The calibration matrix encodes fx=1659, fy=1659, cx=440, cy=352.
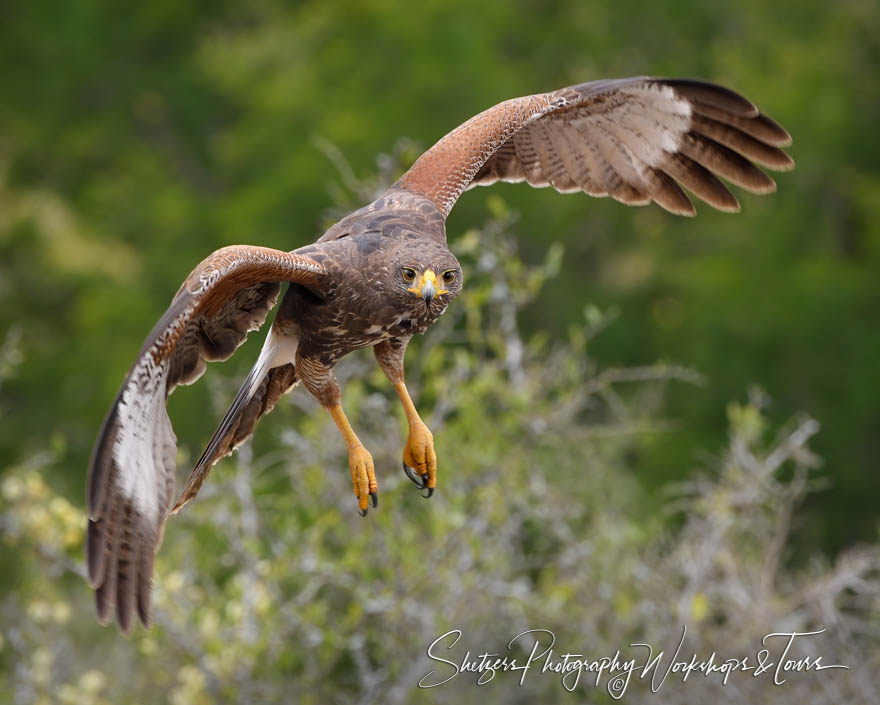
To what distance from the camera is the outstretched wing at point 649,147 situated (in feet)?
29.5

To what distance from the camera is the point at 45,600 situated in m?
10.9

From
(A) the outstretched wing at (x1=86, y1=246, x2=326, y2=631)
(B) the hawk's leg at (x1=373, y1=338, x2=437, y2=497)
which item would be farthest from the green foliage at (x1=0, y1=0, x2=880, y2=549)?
(A) the outstretched wing at (x1=86, y1=246, x2=326, y2=631)

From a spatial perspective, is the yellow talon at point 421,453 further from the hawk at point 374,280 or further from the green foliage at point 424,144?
the green foliage at point 424,144

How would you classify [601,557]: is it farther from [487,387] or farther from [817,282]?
[817,282]

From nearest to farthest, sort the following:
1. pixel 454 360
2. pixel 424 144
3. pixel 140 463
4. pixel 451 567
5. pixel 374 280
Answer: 1. pixel 140 463
2. pixel 374 280
3. pixel 451 567
4. pixel 454 360
5. pixel 424 144

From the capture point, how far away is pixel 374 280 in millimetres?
7340

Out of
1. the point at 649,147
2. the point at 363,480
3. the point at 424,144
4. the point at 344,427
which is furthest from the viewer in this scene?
the point at 424,144

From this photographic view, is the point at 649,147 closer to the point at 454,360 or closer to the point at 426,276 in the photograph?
the point at 426,276

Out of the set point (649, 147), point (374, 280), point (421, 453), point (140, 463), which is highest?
point (649, 147)

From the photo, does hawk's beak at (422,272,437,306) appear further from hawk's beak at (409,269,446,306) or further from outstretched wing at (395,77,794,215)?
outstretched wing at (395,77,794,215)

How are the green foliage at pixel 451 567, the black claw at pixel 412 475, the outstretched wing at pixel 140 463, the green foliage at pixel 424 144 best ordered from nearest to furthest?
1. the outstretched wing at pixel 140 463
2. the black claw at pixel 412 475
3. the green foliage at pixel 451 567
4. the green foliage at pixel 424 144

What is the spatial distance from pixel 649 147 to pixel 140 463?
12.5ft

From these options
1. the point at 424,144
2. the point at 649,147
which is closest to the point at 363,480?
the point at 649,147

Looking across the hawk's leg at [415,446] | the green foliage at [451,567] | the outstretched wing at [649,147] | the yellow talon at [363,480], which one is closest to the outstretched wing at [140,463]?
the yellow talon at [363,480]
